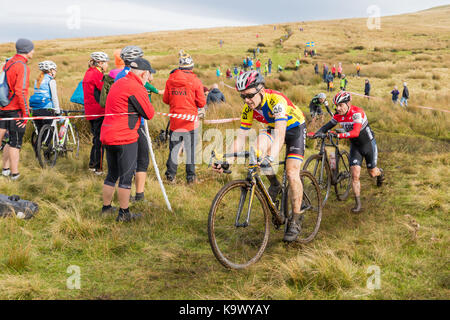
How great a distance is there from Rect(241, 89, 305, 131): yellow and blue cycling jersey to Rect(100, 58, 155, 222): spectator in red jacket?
1.47m

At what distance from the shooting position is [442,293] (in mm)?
3553

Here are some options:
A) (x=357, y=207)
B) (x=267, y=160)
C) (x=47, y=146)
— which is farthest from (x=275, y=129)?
(x=47, y=146)

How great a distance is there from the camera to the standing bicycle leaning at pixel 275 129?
4117 mm

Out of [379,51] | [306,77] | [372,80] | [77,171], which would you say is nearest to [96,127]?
[77,171]

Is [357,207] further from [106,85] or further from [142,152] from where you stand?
[106,85]

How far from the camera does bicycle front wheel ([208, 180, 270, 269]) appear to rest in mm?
3889

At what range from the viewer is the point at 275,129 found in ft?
13.6

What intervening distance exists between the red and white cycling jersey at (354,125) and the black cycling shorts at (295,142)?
1.63 m

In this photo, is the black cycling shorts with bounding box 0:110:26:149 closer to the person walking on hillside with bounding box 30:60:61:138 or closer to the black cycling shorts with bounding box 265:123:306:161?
the person walking on hillside with bounding box 30:60:61:138

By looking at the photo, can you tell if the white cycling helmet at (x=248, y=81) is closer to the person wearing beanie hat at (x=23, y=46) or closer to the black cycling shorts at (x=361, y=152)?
the black cycling shorts at (x=361, y=152)

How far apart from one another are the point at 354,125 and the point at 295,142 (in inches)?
82.7

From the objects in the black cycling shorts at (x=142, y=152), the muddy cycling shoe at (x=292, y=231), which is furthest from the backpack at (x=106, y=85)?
the muddy cycling shoe at (x=292, y=231)

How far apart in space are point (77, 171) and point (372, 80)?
86.5 ft

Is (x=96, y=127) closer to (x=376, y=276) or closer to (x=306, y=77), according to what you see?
(x=376, y=276)
